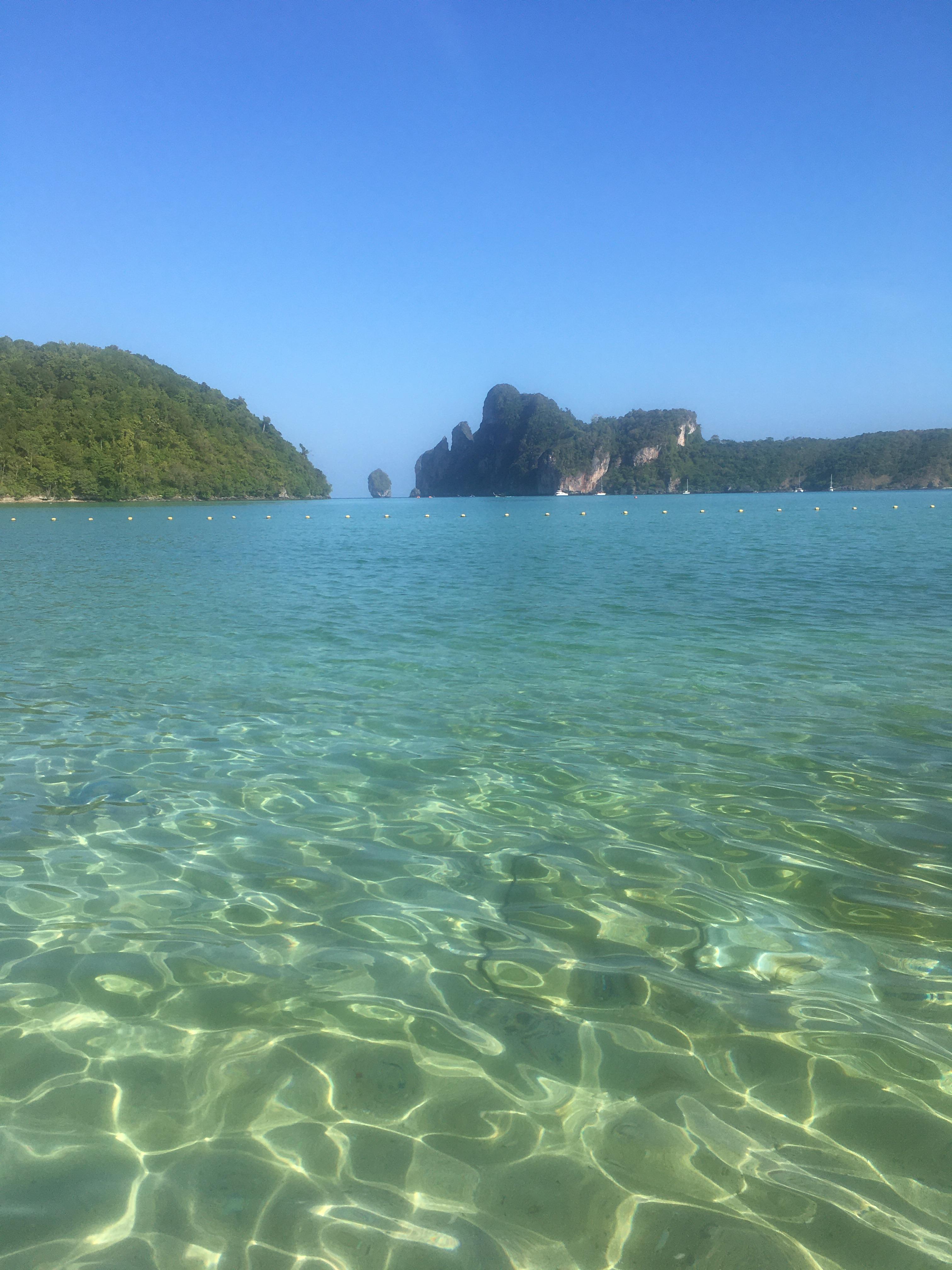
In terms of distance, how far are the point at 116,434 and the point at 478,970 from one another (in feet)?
416

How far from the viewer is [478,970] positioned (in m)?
3.90

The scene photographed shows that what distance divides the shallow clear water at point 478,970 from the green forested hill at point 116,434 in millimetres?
104988

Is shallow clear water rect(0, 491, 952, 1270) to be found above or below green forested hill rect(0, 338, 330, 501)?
below

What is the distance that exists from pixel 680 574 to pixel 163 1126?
23155 mm

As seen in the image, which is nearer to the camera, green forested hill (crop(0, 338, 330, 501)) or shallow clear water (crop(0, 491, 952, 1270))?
shallow clear water (crop(0, 491, 952, 1270))

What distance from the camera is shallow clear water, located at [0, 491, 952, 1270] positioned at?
257 centimetres

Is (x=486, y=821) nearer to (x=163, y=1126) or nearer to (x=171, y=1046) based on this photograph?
(x=171, y=1046)

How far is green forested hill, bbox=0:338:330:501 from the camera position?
335ft

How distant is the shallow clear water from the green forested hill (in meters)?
105

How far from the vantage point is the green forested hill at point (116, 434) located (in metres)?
102

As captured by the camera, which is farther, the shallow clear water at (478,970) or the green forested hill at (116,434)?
the green forested hill at (116,434)

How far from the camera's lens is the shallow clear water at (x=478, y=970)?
2568 millimetres

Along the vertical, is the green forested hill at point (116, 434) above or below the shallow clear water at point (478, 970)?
above

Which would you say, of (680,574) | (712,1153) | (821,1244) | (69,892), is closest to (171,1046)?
(69,892)
